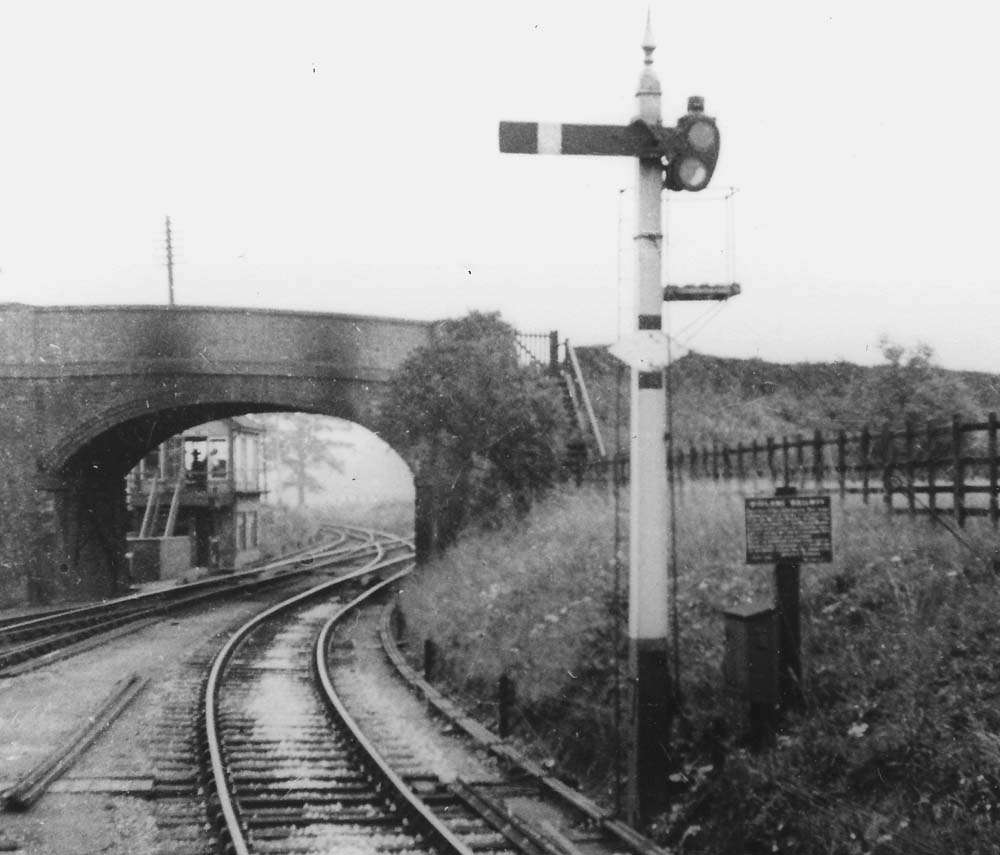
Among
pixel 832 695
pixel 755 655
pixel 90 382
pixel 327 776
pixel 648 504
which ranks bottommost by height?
pixel 327 776

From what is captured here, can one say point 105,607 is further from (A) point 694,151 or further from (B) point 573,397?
(A) point 694,151

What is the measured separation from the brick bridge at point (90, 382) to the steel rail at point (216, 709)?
5049 mm

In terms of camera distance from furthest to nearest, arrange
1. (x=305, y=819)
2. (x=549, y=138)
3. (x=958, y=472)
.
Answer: (x=958, y=472)
(x=305, y=819)
(x=549, y=138)

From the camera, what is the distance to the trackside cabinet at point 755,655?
6.94 metres

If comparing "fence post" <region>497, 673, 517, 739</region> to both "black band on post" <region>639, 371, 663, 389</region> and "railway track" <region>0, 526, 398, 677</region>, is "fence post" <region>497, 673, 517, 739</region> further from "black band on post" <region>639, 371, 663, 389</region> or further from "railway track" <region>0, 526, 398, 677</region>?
"railway track" <region>0, 526, 398, 677</region>

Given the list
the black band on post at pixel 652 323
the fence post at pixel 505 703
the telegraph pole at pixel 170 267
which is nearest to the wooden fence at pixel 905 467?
the black band on post at pixel 652 323

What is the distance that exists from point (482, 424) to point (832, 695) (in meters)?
13.9

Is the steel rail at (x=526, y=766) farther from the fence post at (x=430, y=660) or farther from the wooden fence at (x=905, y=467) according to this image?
the wooden fence at (x=905, y=467)

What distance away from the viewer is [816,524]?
7.23 meters

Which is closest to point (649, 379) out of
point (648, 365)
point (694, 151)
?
point (648, 365)

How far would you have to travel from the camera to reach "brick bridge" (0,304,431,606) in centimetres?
2545

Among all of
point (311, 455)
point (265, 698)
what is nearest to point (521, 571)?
point (265, 698)

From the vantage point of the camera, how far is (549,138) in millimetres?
7355

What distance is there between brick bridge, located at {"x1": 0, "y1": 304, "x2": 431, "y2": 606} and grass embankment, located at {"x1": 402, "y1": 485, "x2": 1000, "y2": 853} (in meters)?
15.0
